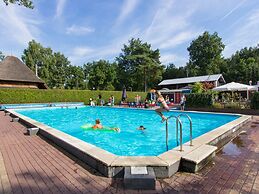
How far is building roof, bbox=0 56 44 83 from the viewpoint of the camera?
24.0 metres

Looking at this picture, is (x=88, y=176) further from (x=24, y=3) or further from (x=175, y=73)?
(x=175, y=73)

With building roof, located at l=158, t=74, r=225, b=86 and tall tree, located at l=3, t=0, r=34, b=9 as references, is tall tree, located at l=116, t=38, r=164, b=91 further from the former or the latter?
tall tree, located at l=3, t=0, r=34, b=9

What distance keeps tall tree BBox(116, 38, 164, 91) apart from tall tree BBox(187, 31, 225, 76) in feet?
42.9

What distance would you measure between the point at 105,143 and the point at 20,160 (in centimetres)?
370

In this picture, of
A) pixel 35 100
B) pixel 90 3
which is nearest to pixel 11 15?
pixel 90 3

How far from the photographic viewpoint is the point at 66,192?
258 cm

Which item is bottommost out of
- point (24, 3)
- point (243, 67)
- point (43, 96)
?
point (43, 96)

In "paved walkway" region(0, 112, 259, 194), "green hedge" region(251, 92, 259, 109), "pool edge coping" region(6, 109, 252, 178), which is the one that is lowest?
"paved walkway" region(0, 112, 259, 194)

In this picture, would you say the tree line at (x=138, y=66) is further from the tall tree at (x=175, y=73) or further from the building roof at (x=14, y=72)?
the building roof at (x=14, y=72)

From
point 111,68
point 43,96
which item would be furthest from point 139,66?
point 43,96

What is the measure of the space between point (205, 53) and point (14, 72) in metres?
43.2

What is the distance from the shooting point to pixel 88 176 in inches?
122

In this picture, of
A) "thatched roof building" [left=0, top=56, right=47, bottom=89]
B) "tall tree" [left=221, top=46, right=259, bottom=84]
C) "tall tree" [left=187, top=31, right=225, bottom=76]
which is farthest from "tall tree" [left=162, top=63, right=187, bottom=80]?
"thatched roof building" [left=0, top=56, right=47, bottom=89]

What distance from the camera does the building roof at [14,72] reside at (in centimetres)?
2405
